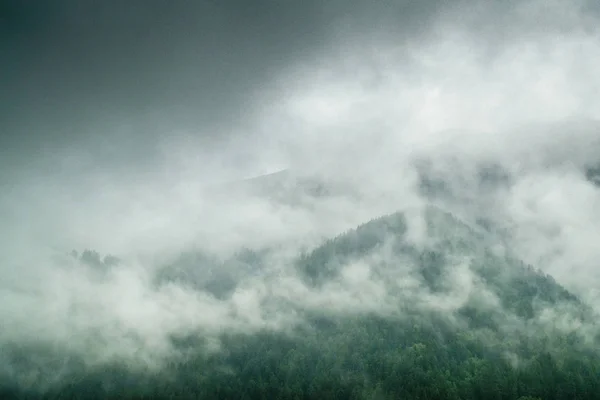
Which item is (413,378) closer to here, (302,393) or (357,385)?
(357,385)

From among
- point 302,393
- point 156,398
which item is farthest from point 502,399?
point 156,398

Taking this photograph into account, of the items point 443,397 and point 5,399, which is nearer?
point 443,397

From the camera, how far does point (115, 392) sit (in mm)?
196750

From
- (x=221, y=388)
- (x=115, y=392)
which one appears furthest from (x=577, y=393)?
(x=115, y=392)

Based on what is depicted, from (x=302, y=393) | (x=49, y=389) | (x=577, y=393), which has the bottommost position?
(x=577, y=393)

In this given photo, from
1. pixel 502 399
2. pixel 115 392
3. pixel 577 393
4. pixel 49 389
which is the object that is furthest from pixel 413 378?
pixel 49 389

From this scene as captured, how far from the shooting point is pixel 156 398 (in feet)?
620

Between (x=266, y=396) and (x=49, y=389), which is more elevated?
(x=49, y=389)

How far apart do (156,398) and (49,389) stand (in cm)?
5669

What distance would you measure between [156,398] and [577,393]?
19038 centimetres

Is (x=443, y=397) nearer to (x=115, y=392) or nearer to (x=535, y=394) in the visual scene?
(x=535, y=394)

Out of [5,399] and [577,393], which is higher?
[5,399]

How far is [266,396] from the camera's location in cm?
19225

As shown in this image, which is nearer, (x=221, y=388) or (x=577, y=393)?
(x=577, y=393)
